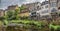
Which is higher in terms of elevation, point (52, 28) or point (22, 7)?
point (22, 7)

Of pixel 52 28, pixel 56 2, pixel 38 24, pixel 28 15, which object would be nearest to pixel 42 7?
pixel 28 15

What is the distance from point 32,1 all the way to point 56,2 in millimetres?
2441

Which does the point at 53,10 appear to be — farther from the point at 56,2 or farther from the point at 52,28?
the point at 52,28

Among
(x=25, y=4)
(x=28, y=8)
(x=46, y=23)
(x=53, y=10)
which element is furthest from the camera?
(x=25, y=4)

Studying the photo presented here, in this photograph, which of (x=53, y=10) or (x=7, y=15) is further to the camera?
(x=7, y=15)

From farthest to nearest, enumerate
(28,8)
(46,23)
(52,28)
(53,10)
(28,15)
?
(28,8)
(28,15)
(53,10)
(46,23)
(52,28)

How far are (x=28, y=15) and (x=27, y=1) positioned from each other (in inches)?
69.4

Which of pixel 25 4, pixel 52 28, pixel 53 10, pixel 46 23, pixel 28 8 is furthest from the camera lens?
pixel 25 4

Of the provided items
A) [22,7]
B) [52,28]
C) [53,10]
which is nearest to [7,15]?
Result: [22,7]

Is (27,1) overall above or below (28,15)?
above

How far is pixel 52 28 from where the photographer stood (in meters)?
5.02

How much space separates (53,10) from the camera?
6.38 m

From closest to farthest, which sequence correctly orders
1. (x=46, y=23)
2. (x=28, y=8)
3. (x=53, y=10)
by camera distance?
(x=46, y=23), (x=53, y=10), (x=28, y=8)

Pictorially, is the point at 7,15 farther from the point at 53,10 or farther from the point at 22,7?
the point at 53,10
